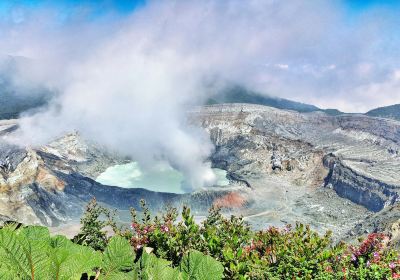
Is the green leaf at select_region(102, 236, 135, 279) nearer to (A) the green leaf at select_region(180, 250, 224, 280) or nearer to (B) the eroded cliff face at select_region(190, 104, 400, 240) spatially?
(A) the green leaf at select_region(180, 250, 224, 280)

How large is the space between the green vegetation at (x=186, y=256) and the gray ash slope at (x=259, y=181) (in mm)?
31108

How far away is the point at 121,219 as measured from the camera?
5547 centimetres

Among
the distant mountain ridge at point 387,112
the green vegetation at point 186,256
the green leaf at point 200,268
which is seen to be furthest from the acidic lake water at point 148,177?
the distant mountain ridge at point 387,112

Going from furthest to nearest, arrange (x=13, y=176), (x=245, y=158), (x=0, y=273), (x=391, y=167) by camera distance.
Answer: (x=245, y=158) < (x=391, y=167) < (x=13, y=176) < (x=0, y=273)

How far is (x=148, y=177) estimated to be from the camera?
89.6m

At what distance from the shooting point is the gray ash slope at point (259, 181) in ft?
185

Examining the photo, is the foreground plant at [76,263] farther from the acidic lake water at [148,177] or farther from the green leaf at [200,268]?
the acidic lake water at [148,177]

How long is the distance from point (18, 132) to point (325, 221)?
60.7 m

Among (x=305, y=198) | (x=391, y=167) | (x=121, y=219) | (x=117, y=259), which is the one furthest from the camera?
(x=391, y=167)

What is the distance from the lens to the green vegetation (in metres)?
3.37

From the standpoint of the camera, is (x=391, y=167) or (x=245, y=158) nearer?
(x=391, y=167)

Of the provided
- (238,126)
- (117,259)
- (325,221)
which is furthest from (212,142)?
(117,259)

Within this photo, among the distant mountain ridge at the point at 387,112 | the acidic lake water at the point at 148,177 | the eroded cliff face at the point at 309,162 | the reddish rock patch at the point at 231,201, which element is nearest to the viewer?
the eroded cliff face at the point at 309,162

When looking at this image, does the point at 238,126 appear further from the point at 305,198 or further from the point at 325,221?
the point at 325,221
